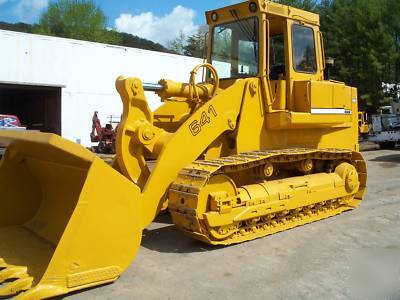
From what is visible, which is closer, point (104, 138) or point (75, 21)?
point (104, 138)

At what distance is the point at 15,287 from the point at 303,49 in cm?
553

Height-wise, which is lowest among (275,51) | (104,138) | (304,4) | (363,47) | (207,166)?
(207,166)

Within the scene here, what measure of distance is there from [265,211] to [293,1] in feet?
96.2

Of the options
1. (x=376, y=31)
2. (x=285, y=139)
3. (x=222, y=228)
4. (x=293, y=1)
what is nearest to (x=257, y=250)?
(x=222, y=228)

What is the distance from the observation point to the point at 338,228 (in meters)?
6.81

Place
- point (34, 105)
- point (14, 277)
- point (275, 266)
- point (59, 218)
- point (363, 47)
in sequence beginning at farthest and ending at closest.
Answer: point (363, 47) → point (34, 105) → point (59, 218) → point (275, 266) → point (14, 277)

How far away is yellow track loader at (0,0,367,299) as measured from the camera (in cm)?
450

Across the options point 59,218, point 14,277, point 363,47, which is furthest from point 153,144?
point 363,47

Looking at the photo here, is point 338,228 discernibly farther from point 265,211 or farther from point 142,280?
point 142,280

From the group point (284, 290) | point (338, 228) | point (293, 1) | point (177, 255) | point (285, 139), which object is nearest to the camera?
point (284, 290)

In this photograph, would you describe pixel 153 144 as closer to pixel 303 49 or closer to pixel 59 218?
pixel 59 218

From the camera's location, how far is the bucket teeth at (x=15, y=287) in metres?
4.06

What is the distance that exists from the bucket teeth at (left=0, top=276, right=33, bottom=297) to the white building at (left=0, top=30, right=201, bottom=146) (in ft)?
57.0

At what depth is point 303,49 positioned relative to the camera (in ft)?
24.7
